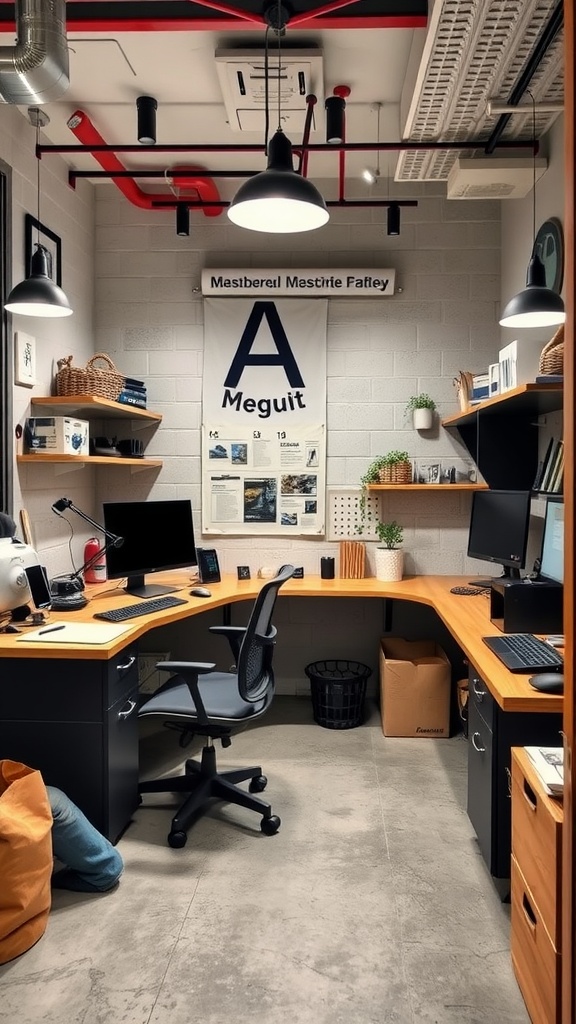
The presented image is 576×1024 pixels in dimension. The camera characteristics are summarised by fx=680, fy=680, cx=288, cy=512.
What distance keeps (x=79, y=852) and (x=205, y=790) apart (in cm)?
67

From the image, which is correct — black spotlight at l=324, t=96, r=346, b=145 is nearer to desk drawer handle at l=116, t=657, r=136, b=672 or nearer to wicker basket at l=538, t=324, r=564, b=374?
wicker basket at l=538, t=324, r=564, b=374

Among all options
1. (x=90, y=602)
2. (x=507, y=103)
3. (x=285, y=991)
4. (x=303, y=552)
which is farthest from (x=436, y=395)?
(x=285, y=991)

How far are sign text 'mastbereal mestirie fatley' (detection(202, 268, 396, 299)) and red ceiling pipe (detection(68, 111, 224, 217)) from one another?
422mm

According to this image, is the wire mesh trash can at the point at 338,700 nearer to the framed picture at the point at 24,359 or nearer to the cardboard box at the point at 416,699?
the cardboard box at the point at 416,699

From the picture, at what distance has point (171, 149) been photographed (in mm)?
3412

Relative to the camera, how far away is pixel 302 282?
13.9 feet

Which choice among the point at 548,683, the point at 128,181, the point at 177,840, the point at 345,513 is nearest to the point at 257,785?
the point at 177,840

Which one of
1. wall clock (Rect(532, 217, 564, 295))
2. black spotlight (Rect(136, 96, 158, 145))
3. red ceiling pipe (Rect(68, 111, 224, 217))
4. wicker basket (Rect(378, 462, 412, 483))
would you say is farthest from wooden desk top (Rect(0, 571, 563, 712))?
red ceiling pipe (Rect(68, 111, 224, 217))

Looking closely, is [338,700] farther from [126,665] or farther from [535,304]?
[535,304]

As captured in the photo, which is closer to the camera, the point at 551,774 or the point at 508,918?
the point at 551,774

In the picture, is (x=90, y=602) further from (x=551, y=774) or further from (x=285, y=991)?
(x=551, y=774)

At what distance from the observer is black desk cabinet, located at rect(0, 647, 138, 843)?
98.9 inches

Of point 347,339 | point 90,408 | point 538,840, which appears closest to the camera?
point 538,840

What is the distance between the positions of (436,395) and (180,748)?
2596 millimetres
